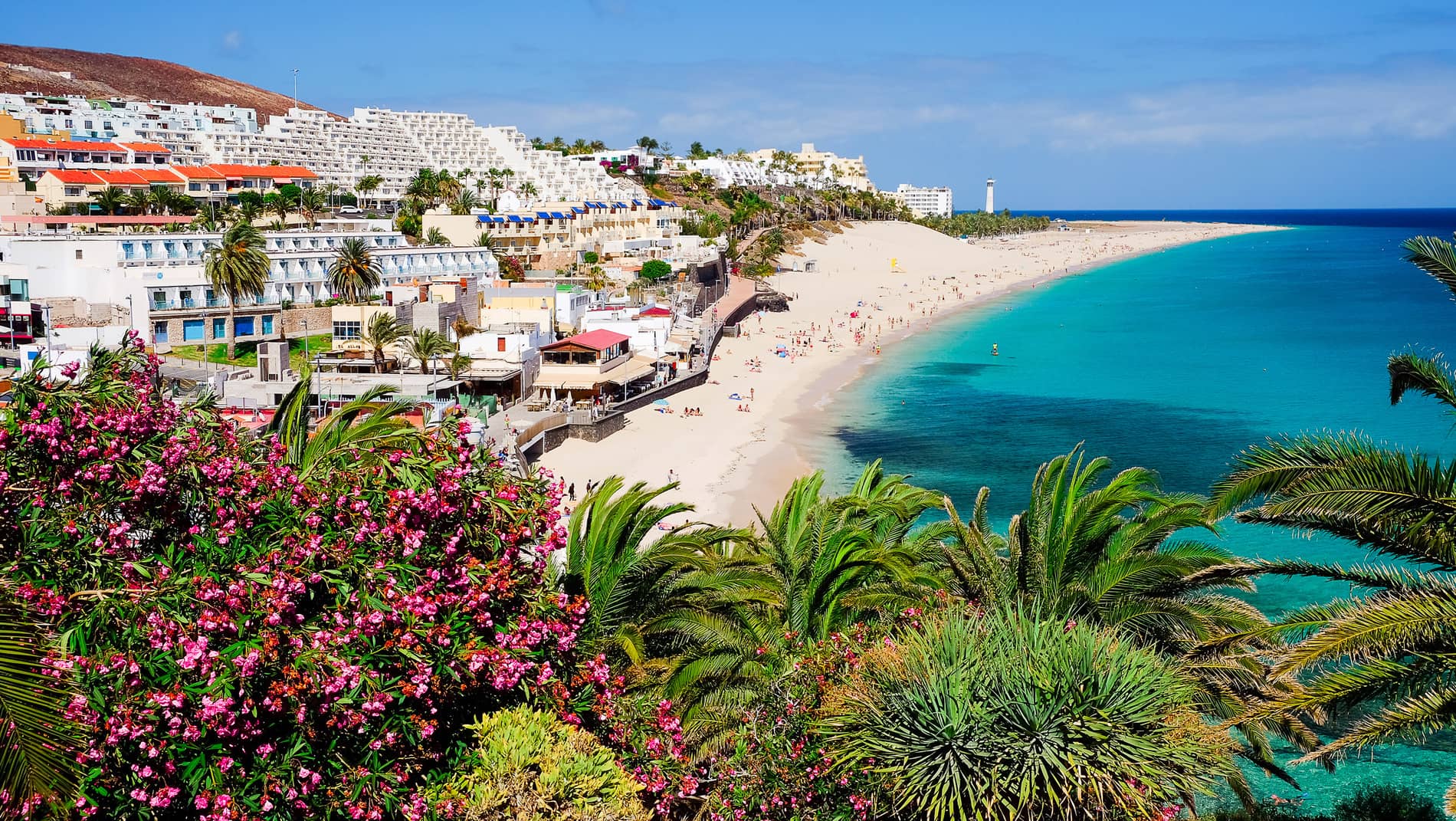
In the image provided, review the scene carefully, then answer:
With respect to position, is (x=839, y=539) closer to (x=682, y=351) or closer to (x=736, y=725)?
(x=736, y=725)

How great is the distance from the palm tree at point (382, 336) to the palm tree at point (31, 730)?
106 feet

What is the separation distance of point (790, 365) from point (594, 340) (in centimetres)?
1892

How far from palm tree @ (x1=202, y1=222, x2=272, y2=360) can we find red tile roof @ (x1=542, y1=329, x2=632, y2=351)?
10802 millimetres

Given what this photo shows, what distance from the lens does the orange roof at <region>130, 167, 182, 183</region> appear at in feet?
229

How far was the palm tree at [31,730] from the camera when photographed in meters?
5.80

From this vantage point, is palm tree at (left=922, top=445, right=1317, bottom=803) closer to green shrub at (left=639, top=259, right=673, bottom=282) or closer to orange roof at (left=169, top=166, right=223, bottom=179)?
green shrub at (left=639, top=259, right=673, bottom=282)

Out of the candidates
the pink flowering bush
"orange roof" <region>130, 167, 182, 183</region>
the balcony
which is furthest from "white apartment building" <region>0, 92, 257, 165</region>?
the pink flowering bush

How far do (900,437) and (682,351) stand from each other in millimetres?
12124

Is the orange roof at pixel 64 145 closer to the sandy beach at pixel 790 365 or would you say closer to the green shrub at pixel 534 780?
the sandy beach at pixel 790 365

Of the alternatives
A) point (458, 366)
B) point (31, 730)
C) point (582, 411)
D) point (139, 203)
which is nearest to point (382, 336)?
point (458, 366)

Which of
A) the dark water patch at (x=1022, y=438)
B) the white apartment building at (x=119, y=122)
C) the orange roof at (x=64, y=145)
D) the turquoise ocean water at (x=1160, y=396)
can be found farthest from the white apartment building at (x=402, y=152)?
the dark water patch at (x=1022, y=438)

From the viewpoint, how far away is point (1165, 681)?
26.6ft

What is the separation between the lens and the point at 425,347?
37000mm

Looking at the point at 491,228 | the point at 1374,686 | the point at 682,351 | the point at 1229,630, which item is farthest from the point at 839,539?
the point at 491,228
